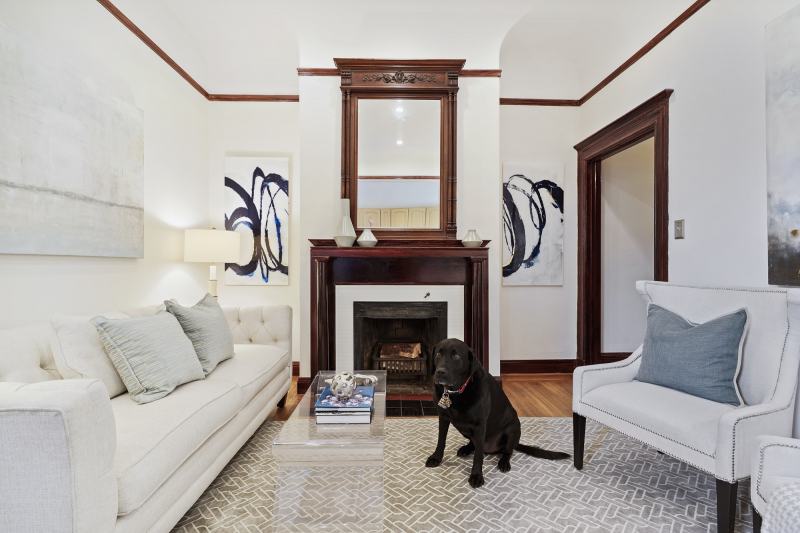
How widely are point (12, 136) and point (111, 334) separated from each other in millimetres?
990

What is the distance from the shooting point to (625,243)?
13.0 ft

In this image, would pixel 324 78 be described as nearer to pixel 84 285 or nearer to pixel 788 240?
pixel 84 285

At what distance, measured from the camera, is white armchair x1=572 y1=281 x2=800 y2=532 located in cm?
145

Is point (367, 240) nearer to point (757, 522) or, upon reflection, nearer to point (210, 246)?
point (210, 246)

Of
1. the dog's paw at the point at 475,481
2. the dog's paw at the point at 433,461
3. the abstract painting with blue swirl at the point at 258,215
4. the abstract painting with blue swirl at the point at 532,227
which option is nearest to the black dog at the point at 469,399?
the dog's paw at the point at 475,481

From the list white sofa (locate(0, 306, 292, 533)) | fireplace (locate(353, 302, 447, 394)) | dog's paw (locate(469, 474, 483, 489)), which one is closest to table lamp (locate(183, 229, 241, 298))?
fireplace (locate(353, 302, 447, 394))

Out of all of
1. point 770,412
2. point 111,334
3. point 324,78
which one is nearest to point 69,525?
point 111,334

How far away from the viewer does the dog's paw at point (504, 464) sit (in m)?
2.07

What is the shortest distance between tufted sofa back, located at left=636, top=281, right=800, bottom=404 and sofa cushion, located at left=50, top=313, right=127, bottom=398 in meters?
2.75

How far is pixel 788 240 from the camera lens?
192 cm

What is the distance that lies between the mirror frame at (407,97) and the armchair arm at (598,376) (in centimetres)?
158

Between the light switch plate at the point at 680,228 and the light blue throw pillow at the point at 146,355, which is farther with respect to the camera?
the light switch plate at the point at 680,228

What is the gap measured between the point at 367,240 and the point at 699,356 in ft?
7.27

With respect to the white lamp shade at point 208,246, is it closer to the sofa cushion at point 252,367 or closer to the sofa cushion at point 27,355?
the sofa cushion at point 252,367
